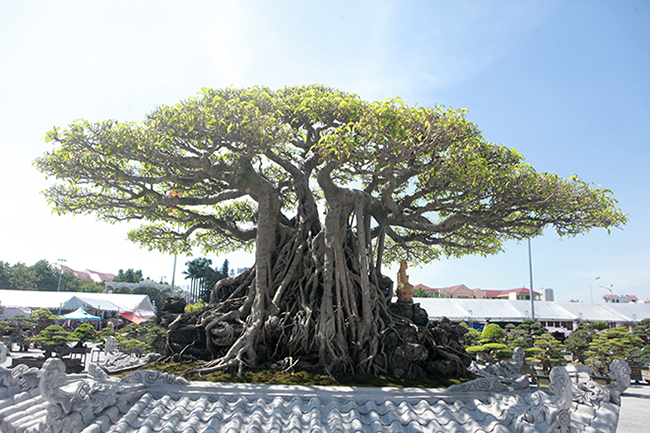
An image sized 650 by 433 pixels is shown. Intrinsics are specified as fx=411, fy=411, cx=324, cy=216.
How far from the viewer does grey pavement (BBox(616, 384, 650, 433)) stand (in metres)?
7.13

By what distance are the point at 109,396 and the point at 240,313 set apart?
3448mm

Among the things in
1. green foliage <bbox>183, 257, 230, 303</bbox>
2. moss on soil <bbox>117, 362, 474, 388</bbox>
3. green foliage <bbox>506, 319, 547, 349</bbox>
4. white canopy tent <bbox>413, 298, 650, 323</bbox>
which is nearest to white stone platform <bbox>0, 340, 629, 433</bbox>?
moss on soil <bbox>117, 362, 474, 388</bbox>

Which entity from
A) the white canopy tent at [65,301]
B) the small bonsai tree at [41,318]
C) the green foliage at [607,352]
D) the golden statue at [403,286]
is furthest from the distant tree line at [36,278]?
the green foliage at [607,352]

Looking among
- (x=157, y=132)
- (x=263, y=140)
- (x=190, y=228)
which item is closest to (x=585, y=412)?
(x=263, y=140)

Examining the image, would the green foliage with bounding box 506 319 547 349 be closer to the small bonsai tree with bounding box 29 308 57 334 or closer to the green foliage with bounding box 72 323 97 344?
the green foliage with bounding box 72 323 97 344

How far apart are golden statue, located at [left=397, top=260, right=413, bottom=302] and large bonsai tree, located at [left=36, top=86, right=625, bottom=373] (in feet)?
1.51

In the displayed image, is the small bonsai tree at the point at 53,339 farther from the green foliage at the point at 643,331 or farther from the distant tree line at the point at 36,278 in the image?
the distant tree line at the point at 36,278

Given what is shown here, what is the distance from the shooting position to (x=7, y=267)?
46000 mm

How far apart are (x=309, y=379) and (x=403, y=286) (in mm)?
3719

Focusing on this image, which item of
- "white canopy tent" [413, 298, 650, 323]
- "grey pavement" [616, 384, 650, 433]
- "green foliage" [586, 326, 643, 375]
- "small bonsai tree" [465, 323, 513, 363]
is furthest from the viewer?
"white canopy tent" [413, 298, 650, 323]

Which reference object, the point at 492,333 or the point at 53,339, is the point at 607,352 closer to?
the point at 492,333

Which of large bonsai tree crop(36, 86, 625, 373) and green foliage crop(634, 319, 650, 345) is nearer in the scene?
large bonsai tree crop(36, 86, 625, 373)

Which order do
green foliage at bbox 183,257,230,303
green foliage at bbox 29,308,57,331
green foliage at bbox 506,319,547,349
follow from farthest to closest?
1. green foliage at bbox 183,257,230,303
2. green foliage at bbox 29,308,57,331
3. green foliage at bbox 506,319,547,349

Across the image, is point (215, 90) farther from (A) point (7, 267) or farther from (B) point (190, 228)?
(A) point (7, 267)
